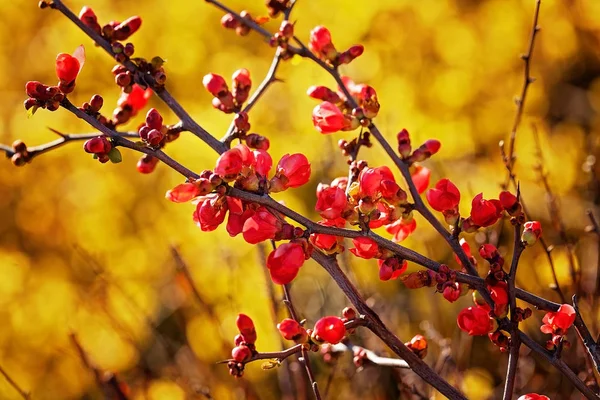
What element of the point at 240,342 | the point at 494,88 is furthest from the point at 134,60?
the point at 494,88

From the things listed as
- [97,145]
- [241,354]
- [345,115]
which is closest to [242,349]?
[241,354]

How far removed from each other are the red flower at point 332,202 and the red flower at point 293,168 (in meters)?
0.08

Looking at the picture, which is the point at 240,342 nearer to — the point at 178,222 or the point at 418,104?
the point at 178,222

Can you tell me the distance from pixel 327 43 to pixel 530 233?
0.55 metres

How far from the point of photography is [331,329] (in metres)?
0.96

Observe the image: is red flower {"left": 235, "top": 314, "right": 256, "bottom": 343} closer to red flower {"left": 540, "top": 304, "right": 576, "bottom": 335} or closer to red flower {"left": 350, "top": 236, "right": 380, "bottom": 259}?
red flower {"left": 350, "top": 236, "right": 380, "bottom": 259}

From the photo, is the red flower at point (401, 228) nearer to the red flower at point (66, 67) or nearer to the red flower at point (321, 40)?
the red flower at point (321, 40)

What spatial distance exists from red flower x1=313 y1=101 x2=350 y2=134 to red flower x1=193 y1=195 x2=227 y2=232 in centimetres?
32

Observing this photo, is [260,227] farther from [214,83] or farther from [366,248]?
[214,83]

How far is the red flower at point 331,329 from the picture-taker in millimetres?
960

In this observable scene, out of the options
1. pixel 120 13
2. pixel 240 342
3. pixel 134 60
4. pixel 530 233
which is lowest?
pixel 240 342

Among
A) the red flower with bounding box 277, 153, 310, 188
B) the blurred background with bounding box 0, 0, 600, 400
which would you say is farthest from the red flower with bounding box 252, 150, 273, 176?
the blurred background with bounding box 0, 0, 600, 400

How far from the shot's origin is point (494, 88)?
494 cm

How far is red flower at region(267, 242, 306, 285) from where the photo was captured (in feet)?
3.14
